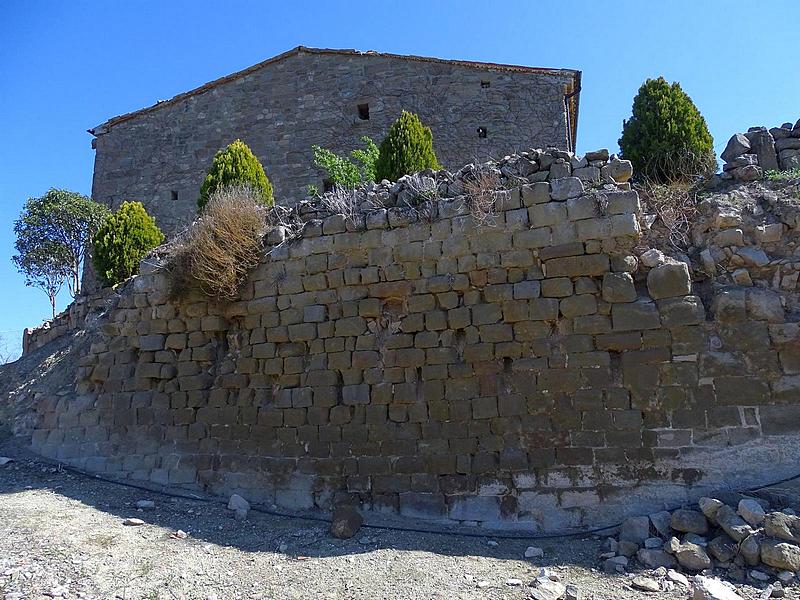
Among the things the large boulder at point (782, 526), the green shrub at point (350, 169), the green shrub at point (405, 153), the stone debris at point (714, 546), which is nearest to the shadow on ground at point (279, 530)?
the stone debris at point (714, 546)

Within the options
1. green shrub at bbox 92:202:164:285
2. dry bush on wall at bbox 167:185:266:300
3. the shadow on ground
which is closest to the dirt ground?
the shadow on ground

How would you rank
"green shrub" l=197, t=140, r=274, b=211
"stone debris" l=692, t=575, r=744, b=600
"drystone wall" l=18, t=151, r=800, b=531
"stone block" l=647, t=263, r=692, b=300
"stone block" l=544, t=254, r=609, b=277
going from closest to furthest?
"stone debris" l=692, t=575, r=744, b=600
"drystone wall" l=18, t=151, r=800, b=531
"stone block" l=647, t=263, r=692, b=300
"stone block" l=544, t=254, r=609, b=277
"green shrub" l=197, t=140, r=274, b=211

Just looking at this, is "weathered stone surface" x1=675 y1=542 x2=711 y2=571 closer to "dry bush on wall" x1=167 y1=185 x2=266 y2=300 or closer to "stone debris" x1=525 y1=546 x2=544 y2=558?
"stone debris" x1=525 y1=546 x2=544 y2=558

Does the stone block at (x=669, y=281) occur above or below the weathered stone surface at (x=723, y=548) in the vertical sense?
above

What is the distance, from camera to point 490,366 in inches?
236

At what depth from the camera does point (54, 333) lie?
440 inches

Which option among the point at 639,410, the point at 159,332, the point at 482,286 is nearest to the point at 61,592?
the point at 159,332

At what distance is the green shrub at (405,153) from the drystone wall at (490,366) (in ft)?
9.36

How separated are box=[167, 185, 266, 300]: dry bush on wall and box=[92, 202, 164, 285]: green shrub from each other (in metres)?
3.29

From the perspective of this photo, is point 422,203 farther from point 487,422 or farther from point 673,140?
point 673,140

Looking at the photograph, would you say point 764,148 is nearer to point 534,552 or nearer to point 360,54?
point 534,552

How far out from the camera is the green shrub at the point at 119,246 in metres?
10.3

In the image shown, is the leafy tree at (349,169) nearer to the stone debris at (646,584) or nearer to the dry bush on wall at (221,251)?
the dry bush on wall at (221,251)

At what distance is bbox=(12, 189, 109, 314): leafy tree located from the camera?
1541cm
